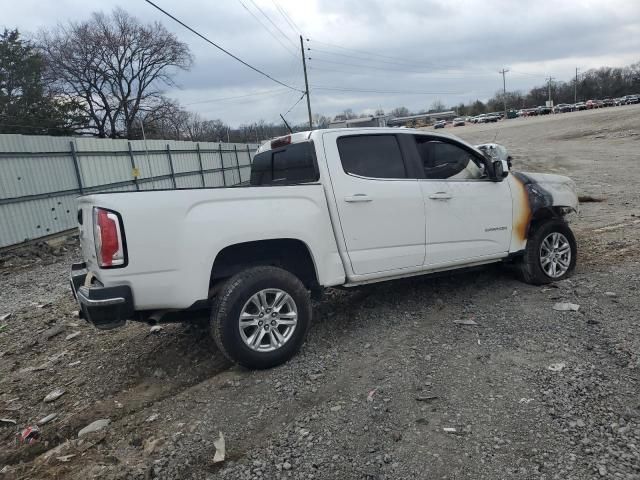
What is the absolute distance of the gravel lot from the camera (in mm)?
2721

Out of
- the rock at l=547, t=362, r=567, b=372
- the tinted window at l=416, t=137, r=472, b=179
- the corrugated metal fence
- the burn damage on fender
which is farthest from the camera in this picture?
the corrugated metal fence

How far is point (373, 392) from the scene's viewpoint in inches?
135

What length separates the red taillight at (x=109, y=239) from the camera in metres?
3.32

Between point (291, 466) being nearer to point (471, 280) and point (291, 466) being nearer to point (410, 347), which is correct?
point (410, 347)

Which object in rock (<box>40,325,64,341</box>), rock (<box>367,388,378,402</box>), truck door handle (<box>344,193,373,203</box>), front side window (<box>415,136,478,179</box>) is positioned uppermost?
front side window (<box>415,136,478,179</box>)

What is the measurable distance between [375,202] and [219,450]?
238cm

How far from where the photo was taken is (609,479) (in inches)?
94.0

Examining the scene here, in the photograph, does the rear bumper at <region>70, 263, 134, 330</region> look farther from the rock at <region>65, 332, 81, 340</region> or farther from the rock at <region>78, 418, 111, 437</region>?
the rock at <region>65, 332, 81, 340</region>

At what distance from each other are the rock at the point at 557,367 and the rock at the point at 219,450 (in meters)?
2.33

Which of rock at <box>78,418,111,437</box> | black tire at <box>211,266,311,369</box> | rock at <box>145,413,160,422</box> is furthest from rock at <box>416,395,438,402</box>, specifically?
rock at <box>78,418,111,437</box>

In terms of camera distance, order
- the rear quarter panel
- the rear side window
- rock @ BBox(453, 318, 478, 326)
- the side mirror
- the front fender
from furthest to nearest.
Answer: the front fender < the side mirror < rock @ BBox(453, 318, 478, 326) < the rear side window < the rear quarter panel

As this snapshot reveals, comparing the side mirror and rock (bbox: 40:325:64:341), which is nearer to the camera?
the side mirror

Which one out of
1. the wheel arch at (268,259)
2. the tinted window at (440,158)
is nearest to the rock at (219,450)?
the wheel arch at (268,259)

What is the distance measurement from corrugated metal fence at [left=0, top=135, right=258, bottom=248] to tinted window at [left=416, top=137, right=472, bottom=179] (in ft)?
14.8
